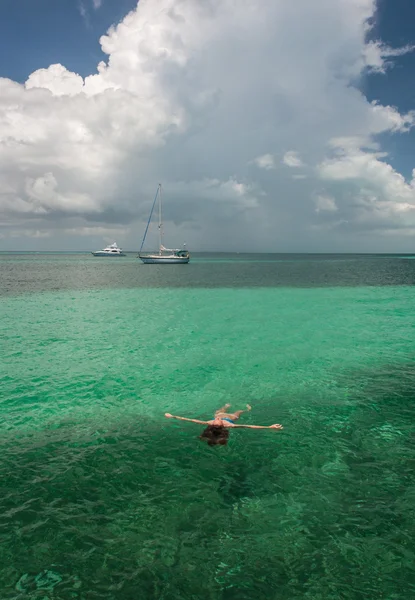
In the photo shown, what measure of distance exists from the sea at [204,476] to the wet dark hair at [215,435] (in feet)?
1.16

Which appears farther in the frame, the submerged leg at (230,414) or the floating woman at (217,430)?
the submerged leg at (230,414)

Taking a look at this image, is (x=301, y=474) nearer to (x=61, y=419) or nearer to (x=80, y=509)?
(x=80, y=509)

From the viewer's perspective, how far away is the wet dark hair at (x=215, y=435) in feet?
44.1

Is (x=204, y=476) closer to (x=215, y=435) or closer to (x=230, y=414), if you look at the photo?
(x=215, y=435)

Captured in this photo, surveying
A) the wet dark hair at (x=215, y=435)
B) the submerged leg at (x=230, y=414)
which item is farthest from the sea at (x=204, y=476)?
the submerged leg at (x=230, y=414)

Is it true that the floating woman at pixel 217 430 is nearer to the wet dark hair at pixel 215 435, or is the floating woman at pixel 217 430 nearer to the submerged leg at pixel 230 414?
the wet dark hair at pixel 215 435

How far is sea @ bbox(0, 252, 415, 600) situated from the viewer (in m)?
8.16

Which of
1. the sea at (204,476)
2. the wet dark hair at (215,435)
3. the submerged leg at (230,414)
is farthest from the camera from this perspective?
the submerged leg at (230,414)

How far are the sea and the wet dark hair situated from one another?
0.35m

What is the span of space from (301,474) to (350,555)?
10.1ft

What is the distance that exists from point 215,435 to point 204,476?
2.34m

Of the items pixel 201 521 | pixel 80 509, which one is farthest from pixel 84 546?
pixel 201 521

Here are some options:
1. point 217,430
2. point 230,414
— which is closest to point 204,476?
point 217,430

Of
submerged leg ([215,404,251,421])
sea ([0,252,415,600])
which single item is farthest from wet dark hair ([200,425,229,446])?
submerged leg ([215,404,251,421])
